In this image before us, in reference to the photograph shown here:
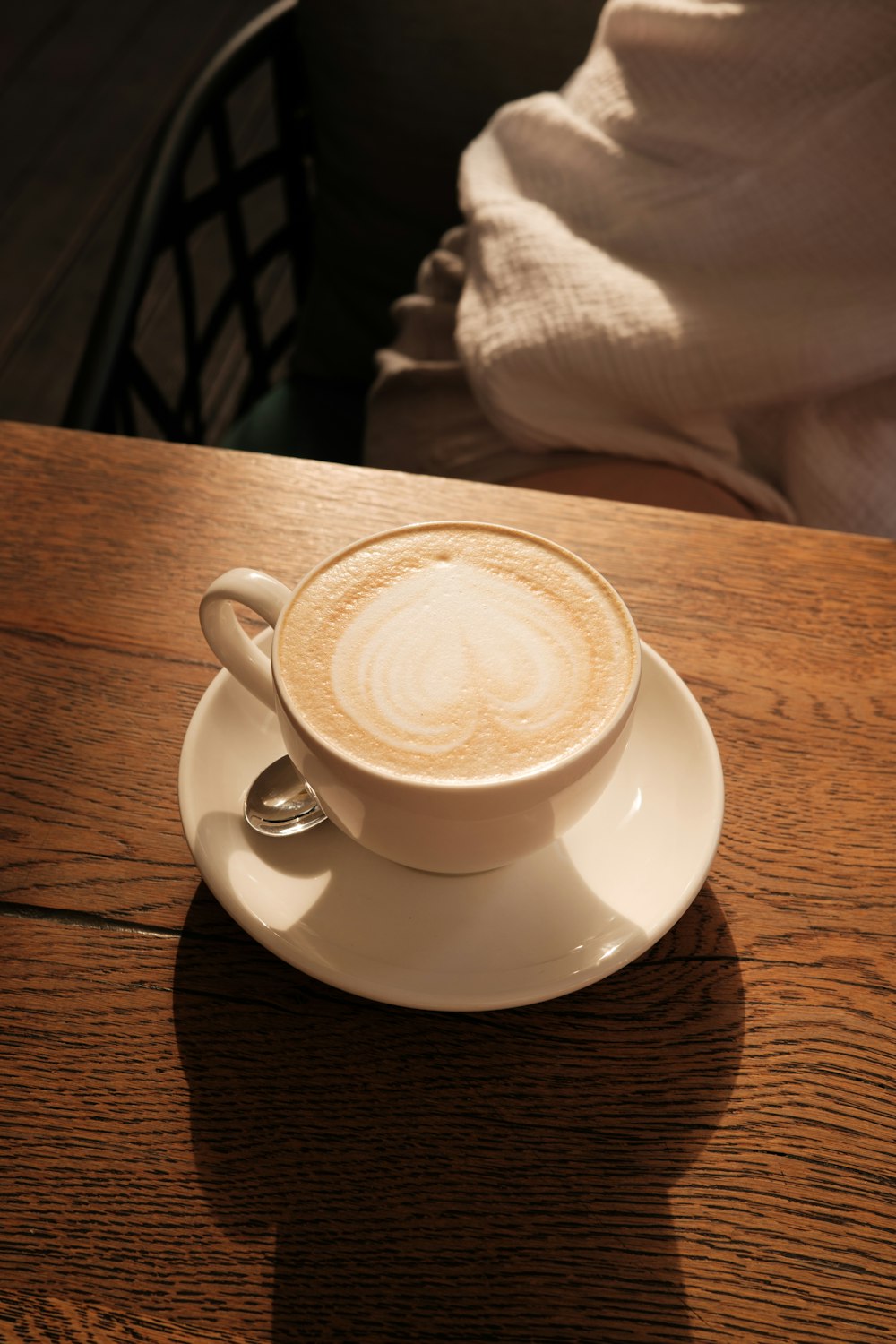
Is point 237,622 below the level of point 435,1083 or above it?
above

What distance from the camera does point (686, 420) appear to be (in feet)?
2.67

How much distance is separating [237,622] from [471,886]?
15cm

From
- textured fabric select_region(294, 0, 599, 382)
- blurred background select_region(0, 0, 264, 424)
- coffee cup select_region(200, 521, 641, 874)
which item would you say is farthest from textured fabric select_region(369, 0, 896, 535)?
blurred background select_region(0, 0, 264, 424)

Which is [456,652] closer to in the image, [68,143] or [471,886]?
[471,886]

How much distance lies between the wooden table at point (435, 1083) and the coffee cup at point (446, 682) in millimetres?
79

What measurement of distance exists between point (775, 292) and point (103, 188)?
2.05m

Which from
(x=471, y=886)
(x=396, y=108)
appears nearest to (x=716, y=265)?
(x=396, y=108)

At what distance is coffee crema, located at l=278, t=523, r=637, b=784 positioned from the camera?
15.5 inches

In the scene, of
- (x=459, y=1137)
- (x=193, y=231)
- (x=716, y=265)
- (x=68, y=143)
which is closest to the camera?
(x=459, y=1137)

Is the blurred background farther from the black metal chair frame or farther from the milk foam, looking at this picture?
the milk foam

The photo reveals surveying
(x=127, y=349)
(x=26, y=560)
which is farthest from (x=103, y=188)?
(x=26, y=560)

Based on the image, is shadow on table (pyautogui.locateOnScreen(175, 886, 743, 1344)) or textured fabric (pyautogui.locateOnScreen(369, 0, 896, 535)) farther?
textured fabric (pyautogui.locateOnScreen(369, 0, 896, 535))

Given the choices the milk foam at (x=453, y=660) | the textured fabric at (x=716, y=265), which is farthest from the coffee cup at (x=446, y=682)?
the textured fabric at (x=716, y=265)

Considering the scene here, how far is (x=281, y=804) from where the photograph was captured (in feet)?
1.47
